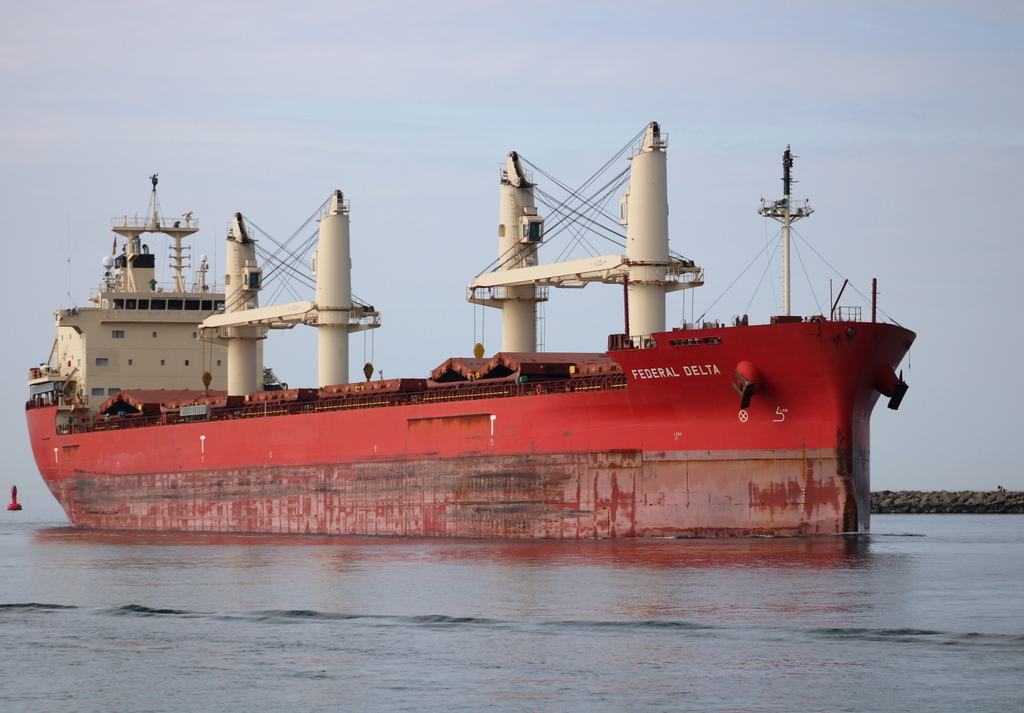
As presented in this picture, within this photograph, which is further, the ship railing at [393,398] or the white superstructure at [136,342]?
the white superstructure at [136,342]

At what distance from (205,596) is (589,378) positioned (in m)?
11.4

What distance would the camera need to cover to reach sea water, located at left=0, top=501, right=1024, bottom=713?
12852mm

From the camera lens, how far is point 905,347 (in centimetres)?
2680

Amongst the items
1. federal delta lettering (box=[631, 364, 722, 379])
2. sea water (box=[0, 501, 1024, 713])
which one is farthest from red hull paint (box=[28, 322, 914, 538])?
sea water (box=[0, 501, 1024, 713])

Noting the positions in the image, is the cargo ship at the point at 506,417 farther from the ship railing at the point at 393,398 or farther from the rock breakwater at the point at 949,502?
the rock breakwater at the point at 949,502

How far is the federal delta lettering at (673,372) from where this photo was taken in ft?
85.5

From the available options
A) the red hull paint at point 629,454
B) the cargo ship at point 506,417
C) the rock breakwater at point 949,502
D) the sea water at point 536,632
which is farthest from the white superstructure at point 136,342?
the rock breakwater at point 949,502

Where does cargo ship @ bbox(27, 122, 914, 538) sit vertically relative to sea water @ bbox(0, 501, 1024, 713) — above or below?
above

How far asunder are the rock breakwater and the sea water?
1572 inches

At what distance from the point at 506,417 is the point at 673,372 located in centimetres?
479

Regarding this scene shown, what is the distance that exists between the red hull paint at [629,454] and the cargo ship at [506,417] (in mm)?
45

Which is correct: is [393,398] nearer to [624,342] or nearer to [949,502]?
[624,342]

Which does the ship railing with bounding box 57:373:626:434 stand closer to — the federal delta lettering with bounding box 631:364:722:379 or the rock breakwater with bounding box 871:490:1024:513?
the federal delta lettering with bounding box 631:364:722:379

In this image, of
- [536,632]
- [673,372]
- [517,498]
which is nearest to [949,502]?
[517,498]
